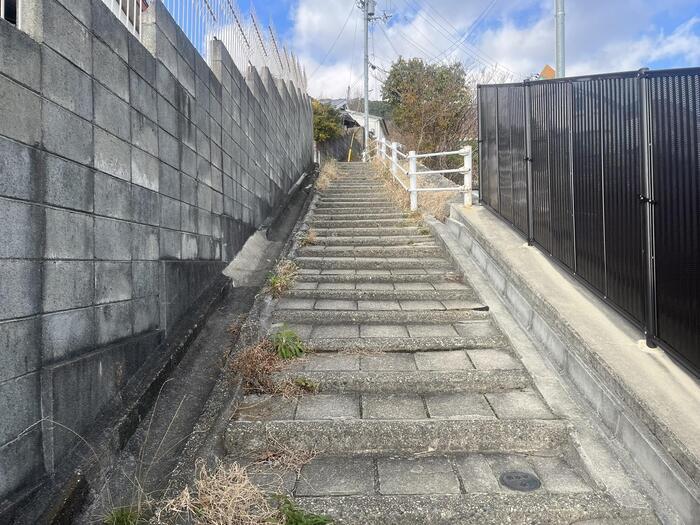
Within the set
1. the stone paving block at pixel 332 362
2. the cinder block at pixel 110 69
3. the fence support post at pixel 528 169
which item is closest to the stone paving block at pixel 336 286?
the stone paving block at pixel 332 362

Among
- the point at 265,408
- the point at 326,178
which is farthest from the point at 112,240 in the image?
the point at 326,178

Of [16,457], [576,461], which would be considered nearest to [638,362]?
[576,461]

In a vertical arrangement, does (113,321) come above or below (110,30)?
below

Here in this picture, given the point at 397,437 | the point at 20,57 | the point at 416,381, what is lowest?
the point at 397,437

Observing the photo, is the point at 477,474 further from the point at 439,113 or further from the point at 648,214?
the point at 439,113

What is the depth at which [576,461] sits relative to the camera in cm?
242

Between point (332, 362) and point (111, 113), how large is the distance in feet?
6.66

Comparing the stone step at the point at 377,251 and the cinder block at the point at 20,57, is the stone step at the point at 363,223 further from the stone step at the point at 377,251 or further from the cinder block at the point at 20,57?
the cinder block at the point at 20,57

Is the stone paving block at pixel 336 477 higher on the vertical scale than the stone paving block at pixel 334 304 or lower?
lower

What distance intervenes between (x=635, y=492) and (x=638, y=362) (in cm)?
66

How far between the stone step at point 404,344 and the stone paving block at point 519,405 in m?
0.56

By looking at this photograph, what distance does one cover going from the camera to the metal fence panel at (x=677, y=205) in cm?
226

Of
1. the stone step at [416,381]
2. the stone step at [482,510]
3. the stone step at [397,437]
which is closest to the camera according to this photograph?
the stone step at [482,510]

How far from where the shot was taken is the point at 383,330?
12.5 feet
